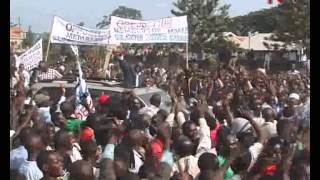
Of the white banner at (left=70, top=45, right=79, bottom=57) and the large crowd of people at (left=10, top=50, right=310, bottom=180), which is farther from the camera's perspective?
the white banner at (left=70, top=45, right=79, bottom=57)

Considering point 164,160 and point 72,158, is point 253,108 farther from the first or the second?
point 72,158

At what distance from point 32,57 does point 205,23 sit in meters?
2.88

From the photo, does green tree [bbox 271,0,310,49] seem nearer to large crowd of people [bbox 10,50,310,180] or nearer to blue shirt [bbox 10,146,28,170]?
large crowd of people [bbox 10,50,310,180]

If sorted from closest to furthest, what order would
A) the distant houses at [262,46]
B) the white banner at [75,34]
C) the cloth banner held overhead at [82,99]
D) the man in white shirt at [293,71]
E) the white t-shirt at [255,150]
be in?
1. the white t-shirt at [255,150]
2. the cloth banner held overhead at [82,99]
3. the white banner at [75,34]
4. the man in white shirt at [293,71]
5. the distant houses at [262,46]

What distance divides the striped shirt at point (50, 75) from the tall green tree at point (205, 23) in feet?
5.47

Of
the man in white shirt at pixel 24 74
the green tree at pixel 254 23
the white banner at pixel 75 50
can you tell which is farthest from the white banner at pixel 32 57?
the green tree at pixel 254 23

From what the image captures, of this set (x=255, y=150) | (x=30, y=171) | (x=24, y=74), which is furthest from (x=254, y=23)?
(x=30, y=171)

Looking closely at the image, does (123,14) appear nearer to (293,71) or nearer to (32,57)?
(32,57)

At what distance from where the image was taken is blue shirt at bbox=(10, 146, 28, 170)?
10.7ft

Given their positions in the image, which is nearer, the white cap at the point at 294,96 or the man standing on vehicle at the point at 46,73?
the white cap at the point at 294,96

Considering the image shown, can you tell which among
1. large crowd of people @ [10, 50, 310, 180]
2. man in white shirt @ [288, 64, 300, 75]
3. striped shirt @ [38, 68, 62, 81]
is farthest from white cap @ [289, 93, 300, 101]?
striped shirt @ [38, 68, 62, 81]

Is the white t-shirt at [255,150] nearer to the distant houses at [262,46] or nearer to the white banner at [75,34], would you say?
the distant houses at [262,46]

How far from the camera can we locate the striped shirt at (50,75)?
17.4 ft

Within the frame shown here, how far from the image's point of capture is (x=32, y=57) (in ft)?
16.7
